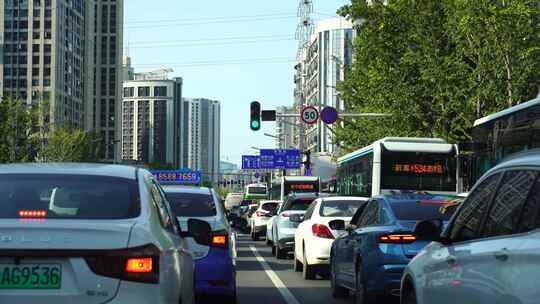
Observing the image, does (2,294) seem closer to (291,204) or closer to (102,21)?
(291,204)

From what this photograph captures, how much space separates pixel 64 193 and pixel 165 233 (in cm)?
74

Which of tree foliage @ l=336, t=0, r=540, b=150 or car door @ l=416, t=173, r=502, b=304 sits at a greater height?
tree foliage @ l=336, t=0, r=540, b=150

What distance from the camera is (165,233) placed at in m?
6.45

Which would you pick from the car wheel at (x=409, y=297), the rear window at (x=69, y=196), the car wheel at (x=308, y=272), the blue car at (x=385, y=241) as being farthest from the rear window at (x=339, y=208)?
the rear window at (x=69, y=196)

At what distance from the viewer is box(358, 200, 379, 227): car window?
11.8 metres

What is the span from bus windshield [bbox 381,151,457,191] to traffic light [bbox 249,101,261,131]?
10.5m

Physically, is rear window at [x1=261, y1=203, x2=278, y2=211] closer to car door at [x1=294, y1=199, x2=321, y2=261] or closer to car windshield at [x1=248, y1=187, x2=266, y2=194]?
car door at [x1=294, y1=199, x2=321, y2=261]

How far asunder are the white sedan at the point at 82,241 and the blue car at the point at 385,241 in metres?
4.51

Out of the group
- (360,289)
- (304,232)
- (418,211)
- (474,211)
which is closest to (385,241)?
(418,211)

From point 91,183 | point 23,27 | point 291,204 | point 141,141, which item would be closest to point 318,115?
point 291,204

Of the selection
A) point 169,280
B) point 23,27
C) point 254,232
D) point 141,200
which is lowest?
point 254,232

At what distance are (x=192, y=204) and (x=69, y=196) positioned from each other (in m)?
6.22

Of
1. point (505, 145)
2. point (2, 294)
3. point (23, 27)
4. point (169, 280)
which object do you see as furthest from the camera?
point (23, 27)

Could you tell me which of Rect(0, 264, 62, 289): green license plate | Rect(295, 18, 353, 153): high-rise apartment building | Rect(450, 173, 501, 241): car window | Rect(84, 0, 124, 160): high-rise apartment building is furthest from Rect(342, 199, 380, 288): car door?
Rect(84, 0, 124, 160): high-rise apartment building
